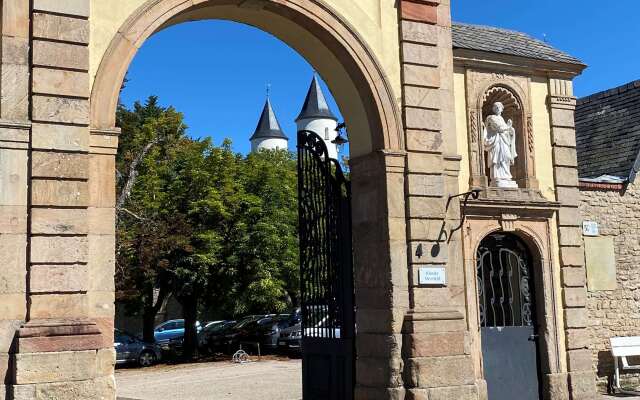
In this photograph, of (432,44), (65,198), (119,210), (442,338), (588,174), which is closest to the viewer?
(65,198)

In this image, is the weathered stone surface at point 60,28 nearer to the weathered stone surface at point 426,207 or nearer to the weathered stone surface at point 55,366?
the weathered stone surface at point 55,366

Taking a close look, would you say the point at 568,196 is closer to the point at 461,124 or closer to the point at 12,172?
the point at 461,124

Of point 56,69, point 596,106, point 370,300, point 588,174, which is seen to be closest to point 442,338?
point 370,300

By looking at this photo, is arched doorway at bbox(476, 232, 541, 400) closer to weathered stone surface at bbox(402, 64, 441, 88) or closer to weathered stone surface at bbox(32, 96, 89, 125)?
weathered stone surface at bbox(402, 64, 441, 88)

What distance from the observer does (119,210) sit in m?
19.6

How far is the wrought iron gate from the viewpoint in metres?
10.2

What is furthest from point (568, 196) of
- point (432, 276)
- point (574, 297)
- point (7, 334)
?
point (7, 334)

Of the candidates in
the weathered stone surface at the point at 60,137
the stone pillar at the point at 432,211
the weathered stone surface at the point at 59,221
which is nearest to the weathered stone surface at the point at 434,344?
the stone pillar at the point at 432,211

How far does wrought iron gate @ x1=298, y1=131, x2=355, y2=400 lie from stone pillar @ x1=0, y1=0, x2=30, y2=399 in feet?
13.3

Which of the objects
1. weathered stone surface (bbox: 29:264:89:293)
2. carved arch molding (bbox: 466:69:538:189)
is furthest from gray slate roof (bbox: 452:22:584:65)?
weathered stone surface (bbox: 29:264:89:293)

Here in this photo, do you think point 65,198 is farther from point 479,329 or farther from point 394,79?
point 479,329

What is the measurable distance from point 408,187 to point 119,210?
1154 cm

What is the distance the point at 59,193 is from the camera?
7801 mm

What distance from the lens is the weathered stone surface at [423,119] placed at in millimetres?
10000
